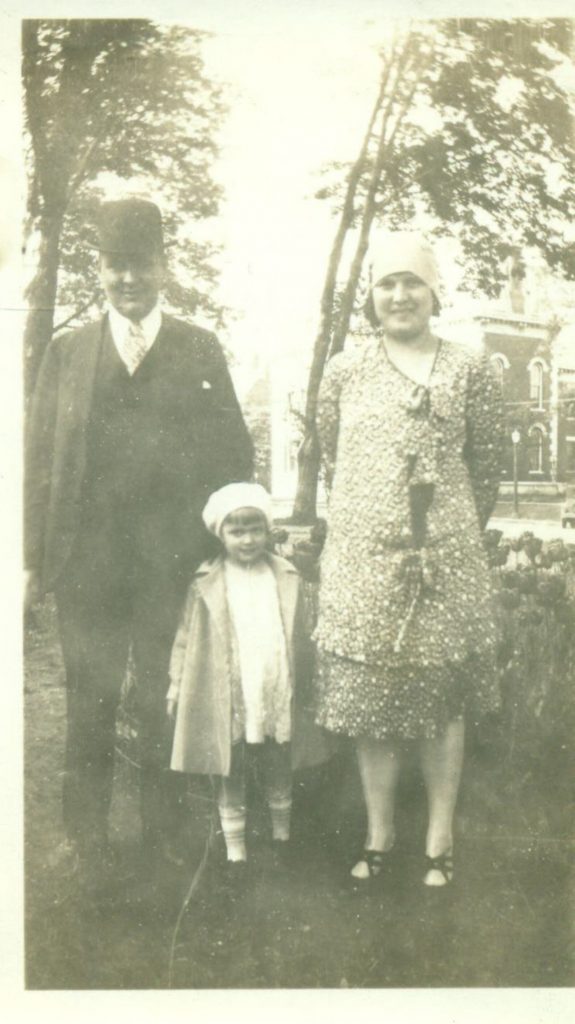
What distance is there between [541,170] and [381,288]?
410mm

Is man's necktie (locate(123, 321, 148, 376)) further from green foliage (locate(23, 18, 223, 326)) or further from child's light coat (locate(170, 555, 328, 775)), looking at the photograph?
child's light coat (locate(170, 555, 328, 775))

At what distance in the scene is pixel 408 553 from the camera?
4.98 feet

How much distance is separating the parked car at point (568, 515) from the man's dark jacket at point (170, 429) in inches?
23.5

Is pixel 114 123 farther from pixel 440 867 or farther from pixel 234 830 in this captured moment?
pixel 440 867

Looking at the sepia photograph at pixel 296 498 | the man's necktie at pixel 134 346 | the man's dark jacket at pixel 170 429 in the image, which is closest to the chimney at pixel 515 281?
the sepia photograph at pixel 296 498

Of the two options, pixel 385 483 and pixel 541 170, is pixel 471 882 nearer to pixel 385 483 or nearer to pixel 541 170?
pixel 385 483

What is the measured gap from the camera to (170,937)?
1.60 metres

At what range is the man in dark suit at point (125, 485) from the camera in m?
1.61

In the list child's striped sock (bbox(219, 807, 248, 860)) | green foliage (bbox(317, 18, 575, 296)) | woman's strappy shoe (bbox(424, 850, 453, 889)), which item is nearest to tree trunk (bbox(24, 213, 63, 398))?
green foliage (bbox(317, 18, 575, 296))

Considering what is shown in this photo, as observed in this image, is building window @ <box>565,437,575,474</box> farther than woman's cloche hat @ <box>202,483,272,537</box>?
Yes

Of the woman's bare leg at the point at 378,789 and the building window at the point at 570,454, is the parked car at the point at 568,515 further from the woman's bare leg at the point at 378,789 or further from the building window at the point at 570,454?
the woman's bare leg at the point at 378,789

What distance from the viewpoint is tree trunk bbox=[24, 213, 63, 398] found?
1.65 metres

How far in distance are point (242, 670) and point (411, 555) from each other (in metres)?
0.36

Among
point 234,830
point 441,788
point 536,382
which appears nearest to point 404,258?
point 536,382
